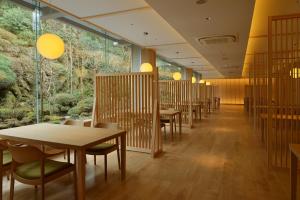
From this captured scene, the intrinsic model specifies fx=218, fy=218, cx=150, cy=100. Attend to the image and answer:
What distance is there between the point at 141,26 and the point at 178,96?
2.94m

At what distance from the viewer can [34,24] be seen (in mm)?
3994

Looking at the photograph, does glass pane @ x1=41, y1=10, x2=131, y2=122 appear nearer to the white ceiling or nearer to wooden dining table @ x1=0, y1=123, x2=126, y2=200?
the white ceiling

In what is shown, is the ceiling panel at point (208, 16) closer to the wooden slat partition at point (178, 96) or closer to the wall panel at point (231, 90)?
the wooden slat partition at point (178, 96)

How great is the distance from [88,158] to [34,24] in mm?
2656

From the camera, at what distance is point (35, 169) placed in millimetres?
2260

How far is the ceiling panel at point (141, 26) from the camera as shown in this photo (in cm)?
427

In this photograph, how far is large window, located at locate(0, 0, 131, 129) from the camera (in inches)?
142

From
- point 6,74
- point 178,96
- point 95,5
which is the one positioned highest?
point 95,5

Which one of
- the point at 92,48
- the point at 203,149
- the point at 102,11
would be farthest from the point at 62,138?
the point at 92,48

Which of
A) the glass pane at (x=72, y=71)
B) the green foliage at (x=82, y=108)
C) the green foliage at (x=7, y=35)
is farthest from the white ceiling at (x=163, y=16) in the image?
the green foliage at (x=82, y=108)

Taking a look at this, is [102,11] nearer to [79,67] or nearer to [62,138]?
[79,67]

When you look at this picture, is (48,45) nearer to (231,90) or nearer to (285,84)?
(285,84)

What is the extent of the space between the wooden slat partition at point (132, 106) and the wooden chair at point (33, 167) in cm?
206

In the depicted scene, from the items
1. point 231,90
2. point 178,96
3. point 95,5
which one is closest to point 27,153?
point 95,5
